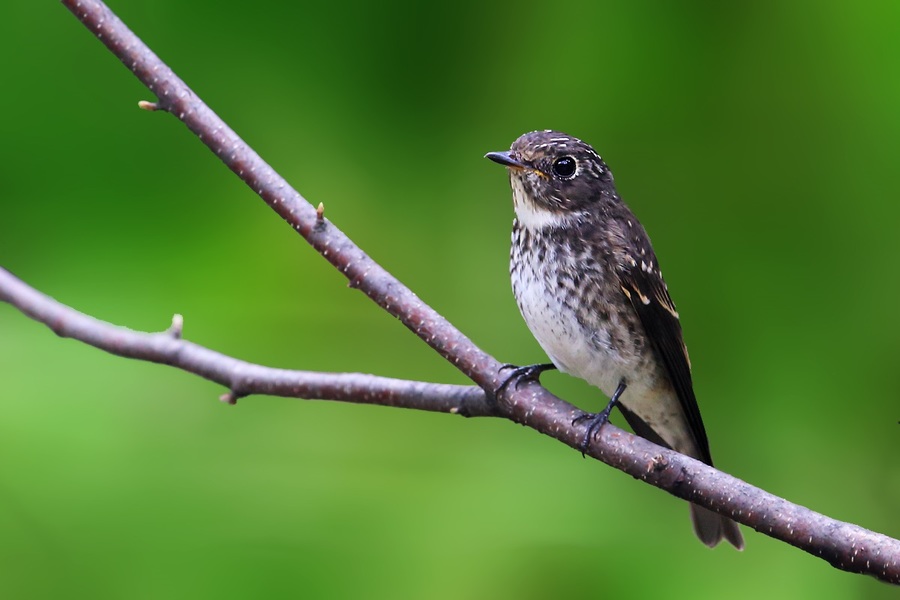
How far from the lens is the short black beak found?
71.6 inches

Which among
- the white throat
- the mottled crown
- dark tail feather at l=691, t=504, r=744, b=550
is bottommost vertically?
dark tail feather at l=691, t=504, r=744, b=550

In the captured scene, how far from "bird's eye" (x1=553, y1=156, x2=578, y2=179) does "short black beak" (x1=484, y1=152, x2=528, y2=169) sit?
81 mm

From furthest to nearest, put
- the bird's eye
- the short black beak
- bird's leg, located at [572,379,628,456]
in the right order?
1. the bird's eye
2. the short black beak
3. bird's leg, located at [572,379,628,456]

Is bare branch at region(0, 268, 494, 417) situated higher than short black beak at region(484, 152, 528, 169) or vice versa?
short black beak at region(484, 152, 528, 169)

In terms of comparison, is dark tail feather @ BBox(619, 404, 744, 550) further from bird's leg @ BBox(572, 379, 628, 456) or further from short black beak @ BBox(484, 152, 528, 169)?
short black beak @ BBox(484, 152, 528, 169)

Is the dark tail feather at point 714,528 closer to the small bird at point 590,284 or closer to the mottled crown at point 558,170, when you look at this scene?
the small bird at point 590,284

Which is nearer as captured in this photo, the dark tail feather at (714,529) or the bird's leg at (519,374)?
the bird's leg at (519,374)

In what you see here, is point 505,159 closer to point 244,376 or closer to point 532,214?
point 532,214

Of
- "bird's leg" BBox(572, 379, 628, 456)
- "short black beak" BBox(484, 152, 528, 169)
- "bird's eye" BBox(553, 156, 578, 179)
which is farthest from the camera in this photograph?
"bird's eye" BBox(553, 156, 578, 179)

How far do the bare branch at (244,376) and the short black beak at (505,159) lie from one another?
17.5 inches

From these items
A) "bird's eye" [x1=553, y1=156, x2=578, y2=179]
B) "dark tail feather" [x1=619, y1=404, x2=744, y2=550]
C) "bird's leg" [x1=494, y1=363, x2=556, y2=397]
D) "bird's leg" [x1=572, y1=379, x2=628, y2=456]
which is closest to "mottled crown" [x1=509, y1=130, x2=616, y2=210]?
"bird's eye" [x1=553, y1=156, x2=578, y2=179]

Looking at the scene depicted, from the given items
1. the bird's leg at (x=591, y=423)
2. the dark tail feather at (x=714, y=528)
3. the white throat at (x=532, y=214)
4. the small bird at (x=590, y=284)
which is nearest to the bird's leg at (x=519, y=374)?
the small bird at (x=590, y=284)

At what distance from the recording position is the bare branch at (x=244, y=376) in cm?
160

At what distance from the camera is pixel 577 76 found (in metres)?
2.72
